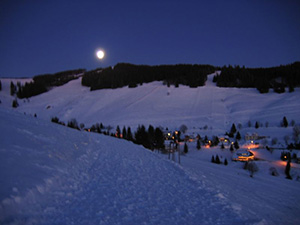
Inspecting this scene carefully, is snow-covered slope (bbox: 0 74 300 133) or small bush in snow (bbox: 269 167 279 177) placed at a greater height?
snow-covered slope (bbox: 0 74 300 133)

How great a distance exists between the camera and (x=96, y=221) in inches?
199

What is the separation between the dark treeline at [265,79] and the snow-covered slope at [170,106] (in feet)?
19.6

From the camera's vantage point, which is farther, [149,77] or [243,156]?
[149,77]

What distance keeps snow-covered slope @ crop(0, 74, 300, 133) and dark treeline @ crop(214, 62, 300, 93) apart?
19.6 ft

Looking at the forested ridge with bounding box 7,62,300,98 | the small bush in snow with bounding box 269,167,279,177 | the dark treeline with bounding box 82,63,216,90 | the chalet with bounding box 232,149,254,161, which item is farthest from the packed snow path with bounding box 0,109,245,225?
the forested ridge with bounding box 7,62,300,98

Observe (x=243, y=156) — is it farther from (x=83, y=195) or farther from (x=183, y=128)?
(x=83, y=195)

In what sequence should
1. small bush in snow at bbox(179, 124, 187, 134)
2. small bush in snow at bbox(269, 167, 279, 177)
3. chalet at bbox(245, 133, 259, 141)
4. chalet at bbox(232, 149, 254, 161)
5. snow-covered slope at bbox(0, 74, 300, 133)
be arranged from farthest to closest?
1. snow-covered slope at bbox(0, 74, 300, 133)
2. small bush in snow at bbox(179, 124, 187, 134)
3. chalet at bbox(245, 133, 259, 141)
4. chalet at bbox(232, 149, 254, 161)
5. small bush in snow at bbox(269, 167, 279, 177)

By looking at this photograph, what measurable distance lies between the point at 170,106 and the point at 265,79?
78.3 meters

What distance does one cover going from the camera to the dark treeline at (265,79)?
120 metres

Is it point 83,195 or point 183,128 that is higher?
point 83,195

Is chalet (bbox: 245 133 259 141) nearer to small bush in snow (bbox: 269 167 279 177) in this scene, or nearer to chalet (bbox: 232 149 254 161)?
chalet (bbox: 232 149 254 161)

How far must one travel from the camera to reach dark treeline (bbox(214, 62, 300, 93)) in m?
120

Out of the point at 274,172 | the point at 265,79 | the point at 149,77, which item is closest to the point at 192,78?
the point at 149,77

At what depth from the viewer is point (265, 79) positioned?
130 m
